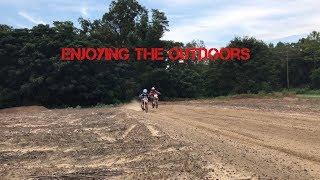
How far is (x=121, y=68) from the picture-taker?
5994 centimetres

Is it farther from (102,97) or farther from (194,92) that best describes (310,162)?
(194,92)

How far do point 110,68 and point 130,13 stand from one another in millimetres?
15126

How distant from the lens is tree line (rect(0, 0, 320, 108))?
54.2m

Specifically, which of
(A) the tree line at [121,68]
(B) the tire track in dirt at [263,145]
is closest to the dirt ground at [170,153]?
(B) the tire track in dirt at [263,145]

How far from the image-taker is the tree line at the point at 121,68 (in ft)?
178
